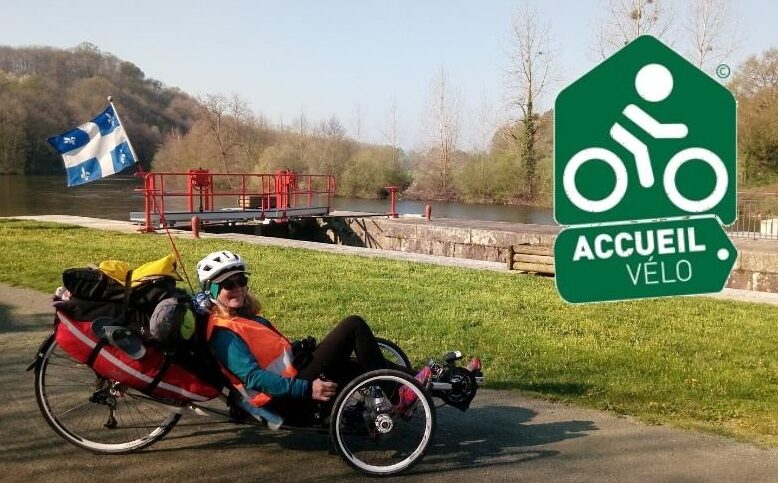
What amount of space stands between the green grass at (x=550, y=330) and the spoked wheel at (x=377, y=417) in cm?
173

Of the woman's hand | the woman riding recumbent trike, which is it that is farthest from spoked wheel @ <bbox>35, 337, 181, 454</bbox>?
the woman's hand

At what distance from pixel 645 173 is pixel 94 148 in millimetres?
6058

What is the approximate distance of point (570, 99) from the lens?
1549 mm

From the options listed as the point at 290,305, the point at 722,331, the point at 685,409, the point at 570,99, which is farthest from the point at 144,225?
the point at 570,99

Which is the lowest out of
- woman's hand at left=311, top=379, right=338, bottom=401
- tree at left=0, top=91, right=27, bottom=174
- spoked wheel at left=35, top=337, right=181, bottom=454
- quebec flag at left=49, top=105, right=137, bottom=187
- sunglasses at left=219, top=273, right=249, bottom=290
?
spoked wheel at left=35, top=337, right=181, bottom=454

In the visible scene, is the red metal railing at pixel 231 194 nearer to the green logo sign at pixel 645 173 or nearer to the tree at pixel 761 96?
the tree at pixel 761 96

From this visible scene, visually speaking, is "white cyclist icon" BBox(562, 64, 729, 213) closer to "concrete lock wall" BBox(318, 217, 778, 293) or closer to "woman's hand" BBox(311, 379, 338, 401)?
"woman's hand" BBox(311, 379, 338, 401)

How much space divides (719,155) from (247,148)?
56.7m

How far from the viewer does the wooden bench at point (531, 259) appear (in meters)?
12.6

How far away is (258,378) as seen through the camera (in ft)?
13.4

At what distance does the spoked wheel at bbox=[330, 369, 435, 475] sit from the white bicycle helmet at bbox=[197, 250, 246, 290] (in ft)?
3.14

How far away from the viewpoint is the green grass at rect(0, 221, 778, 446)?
5496 millimetres

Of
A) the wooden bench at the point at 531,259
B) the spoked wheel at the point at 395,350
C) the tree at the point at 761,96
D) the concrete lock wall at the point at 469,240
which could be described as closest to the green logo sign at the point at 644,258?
the tree at the point at 761,96

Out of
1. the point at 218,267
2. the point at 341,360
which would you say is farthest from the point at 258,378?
the point at 218,267
